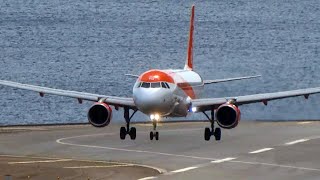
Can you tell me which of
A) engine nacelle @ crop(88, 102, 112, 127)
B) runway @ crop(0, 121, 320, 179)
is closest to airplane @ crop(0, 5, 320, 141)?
engine nacelle @ crop(88, 102, 112, 127)

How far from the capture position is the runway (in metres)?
68.7

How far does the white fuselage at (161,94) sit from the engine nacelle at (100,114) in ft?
15.8

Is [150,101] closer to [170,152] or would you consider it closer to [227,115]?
[227,115]

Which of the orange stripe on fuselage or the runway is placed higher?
the orange stripe on fuselage

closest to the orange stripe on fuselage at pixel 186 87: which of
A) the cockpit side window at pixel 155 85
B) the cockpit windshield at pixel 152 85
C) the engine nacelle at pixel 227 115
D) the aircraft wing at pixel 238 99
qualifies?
the aircraft wing at pixel 238 99

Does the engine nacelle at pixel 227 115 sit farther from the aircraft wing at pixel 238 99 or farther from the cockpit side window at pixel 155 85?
the cockpit side window at pixel 155 85

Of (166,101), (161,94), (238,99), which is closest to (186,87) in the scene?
(238,99)

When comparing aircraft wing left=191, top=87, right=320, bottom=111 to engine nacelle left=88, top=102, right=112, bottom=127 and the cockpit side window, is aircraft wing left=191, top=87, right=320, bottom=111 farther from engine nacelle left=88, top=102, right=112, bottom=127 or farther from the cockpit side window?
engine nacelle left=88, top=102, right=112, bottom=127

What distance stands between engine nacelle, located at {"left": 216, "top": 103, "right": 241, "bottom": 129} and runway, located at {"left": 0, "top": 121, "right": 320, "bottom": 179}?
110 inches

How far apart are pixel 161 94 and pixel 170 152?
9406mm

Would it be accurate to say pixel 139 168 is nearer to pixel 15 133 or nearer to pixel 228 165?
pixel 228 165

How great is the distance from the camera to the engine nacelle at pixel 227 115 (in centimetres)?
7819

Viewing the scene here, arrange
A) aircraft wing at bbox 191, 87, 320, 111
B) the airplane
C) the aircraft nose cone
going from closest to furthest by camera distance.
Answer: the aircraft nose cone
the airplane
aircraft wing at bbox 191, 87, 320, 111

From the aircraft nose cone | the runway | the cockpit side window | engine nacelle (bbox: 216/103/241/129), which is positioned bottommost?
the runway
